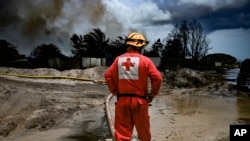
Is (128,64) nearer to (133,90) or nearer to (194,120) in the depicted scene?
(133,90)

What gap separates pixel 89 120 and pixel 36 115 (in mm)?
2023

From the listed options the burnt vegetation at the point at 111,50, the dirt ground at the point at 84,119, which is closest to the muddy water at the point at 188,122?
the dirt ground at the point at 84,119

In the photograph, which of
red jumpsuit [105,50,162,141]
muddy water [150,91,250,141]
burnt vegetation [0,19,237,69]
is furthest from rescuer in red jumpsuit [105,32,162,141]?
burnt vegetation [0,19,237,69]

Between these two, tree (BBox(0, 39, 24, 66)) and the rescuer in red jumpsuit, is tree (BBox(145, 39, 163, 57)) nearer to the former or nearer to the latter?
tree (BBox(0, 39, 24, 66))

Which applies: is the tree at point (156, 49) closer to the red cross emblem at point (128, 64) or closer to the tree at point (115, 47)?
the tree at point (115, 47)

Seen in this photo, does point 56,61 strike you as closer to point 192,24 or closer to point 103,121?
point 192,24

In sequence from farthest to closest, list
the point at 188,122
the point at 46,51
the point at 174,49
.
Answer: the point at 174,49 < the point at 46,51 < the point at 188,122

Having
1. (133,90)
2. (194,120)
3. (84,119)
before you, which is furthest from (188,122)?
(133,90)

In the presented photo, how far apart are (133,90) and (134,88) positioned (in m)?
0.03

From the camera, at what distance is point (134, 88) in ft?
16.6

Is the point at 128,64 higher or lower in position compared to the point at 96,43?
lower

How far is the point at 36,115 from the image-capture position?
12016 millimetres

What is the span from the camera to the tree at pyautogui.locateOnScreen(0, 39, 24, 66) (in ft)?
134

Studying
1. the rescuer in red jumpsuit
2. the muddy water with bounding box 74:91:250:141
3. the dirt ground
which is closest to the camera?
the rescuer in red jumpsuit
